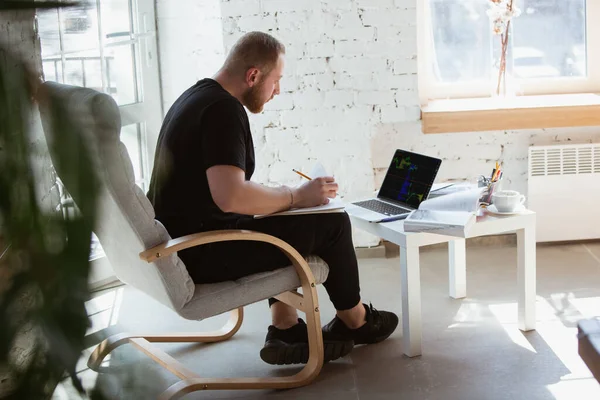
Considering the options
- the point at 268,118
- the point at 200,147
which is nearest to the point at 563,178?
the point at 268,118

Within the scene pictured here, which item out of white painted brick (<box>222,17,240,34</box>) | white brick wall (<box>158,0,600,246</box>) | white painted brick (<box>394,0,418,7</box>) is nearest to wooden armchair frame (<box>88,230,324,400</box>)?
white brick wall (<box>158,0,600,246</box>)

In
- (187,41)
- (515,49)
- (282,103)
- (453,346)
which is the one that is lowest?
(453,346)

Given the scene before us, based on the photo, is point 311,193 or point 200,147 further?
point 311,193

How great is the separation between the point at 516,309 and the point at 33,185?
3.11 meters

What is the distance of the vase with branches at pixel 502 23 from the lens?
4148mm

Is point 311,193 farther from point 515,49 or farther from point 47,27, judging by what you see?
point 47,27

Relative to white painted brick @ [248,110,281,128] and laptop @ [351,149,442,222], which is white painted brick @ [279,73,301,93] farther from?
laptop @ [351,149,442,222]

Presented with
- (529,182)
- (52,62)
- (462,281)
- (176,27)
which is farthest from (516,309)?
(52,62)

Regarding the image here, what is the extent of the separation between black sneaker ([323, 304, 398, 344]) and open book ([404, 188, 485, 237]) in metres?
0.39

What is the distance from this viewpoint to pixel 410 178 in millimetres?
3133

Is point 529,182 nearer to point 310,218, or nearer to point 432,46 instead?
point 432,46

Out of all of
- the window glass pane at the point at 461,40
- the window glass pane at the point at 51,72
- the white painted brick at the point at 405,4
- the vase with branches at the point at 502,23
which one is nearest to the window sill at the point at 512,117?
the vase with branches at the point at 502,23

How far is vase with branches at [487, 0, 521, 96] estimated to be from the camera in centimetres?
415

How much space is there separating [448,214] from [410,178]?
1.10ft
